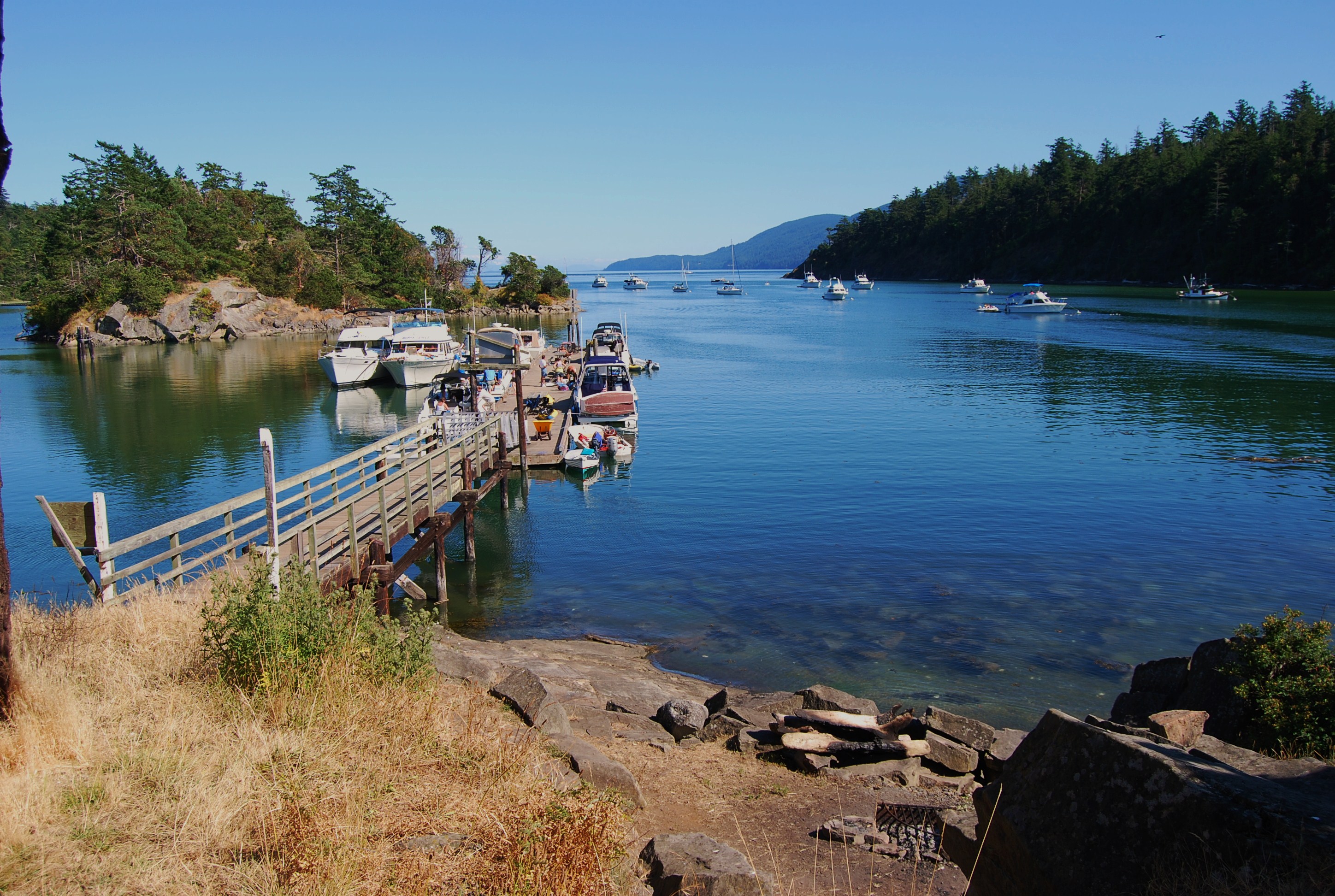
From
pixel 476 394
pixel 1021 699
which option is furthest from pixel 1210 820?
pixel 476 394

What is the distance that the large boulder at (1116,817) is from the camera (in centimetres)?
392

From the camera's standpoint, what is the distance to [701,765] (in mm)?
8953

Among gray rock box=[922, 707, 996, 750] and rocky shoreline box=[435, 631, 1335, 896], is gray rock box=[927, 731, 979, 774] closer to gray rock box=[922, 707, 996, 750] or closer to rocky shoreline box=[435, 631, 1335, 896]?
rocky shoreline box=[435, 631, 1335, 896]

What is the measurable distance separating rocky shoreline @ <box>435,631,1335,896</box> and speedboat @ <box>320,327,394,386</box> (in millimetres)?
39844

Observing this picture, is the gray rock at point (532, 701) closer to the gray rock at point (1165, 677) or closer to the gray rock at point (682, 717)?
the gray rock at point (682, 717)

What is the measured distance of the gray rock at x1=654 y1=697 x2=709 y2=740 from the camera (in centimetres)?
996

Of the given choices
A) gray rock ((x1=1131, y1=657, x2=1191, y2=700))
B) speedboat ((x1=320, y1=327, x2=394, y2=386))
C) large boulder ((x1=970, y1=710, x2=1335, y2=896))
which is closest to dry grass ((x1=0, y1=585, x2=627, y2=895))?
large boulder ((x1=970, y1=710, x2=1335, y2=896))

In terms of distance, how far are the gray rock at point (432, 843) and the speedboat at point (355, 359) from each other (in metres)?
48.5

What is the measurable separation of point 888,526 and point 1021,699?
30.0ft

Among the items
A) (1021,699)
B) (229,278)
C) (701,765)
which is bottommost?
(1021,699)

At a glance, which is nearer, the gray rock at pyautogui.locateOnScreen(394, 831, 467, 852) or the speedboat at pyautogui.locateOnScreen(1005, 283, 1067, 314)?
the gray rock at pyautogui.locateOnScreen(394, 831, 467, 852)

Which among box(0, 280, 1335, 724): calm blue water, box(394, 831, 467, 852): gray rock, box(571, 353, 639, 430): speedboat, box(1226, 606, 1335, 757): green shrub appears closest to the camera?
box(394, 831, 467, 852): gray rock

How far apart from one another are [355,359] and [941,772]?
4796cm

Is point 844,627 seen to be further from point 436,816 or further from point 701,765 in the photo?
point 436,816
